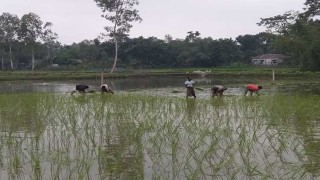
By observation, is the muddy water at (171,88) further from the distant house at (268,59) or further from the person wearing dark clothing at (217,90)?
the distant house at (268,59)

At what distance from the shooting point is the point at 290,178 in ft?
15.4

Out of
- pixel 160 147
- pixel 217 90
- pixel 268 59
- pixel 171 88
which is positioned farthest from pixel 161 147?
pixel 268 59

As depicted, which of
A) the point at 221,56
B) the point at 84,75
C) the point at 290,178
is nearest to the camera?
the point at 290,178

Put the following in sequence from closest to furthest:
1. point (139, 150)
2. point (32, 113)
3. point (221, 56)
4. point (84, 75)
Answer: point (139, 150) < point (32, 113) < point (84, 75) < point (221, 56)

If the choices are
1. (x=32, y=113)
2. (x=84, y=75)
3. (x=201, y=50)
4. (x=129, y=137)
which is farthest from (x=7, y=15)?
(x=129, y=137)

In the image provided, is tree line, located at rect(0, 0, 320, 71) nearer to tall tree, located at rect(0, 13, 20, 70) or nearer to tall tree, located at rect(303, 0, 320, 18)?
tall tree, located at rect(0, 13, 20, 70)

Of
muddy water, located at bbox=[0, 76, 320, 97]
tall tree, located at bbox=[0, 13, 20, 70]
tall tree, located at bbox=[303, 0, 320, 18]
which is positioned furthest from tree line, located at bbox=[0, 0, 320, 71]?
muddy water, located at bbox=[0, 76, 320, 97]

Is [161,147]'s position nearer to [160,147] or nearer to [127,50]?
[160,147]

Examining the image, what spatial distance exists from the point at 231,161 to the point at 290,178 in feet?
2.75

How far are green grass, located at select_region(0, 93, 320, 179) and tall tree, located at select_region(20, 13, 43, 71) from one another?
4677 cm

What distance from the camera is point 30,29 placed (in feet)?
180

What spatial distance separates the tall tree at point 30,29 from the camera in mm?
53594

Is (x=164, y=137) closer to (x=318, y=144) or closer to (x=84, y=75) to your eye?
(x=318, y=144)

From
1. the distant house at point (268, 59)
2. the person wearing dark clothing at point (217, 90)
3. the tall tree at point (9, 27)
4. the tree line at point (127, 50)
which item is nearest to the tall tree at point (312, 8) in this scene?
the tree line at point (127, 50)
